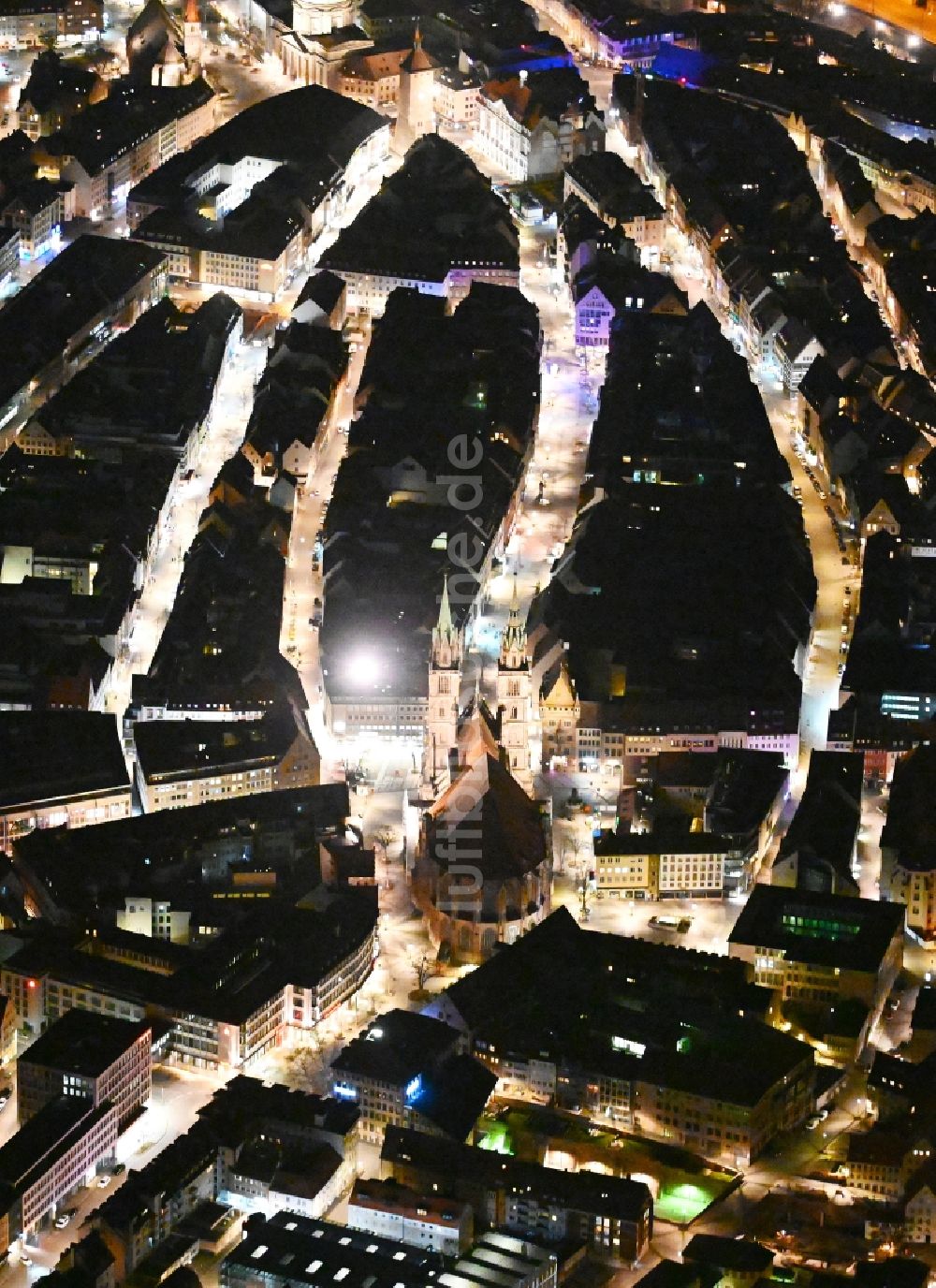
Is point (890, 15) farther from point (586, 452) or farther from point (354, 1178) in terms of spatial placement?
point (354, 1178)

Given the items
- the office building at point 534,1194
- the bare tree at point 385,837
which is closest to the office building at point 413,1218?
the office building at point 534,1194

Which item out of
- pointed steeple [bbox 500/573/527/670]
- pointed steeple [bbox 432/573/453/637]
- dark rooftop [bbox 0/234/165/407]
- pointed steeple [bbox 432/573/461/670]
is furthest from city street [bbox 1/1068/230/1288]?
dark rooftop [bbox 0/234/165/407]

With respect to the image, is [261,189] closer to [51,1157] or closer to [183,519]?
[183,519]

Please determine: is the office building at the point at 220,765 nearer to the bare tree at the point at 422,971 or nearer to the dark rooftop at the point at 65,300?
the bare tree at the point at 422,971

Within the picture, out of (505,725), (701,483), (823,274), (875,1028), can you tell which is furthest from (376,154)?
(875,1028)

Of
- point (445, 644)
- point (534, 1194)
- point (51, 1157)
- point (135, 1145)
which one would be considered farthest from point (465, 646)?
point (51, 1157)

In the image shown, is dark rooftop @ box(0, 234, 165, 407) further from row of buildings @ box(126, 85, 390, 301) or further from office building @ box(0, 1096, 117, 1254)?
office building @ box(0, 1096, 117, 1254)
